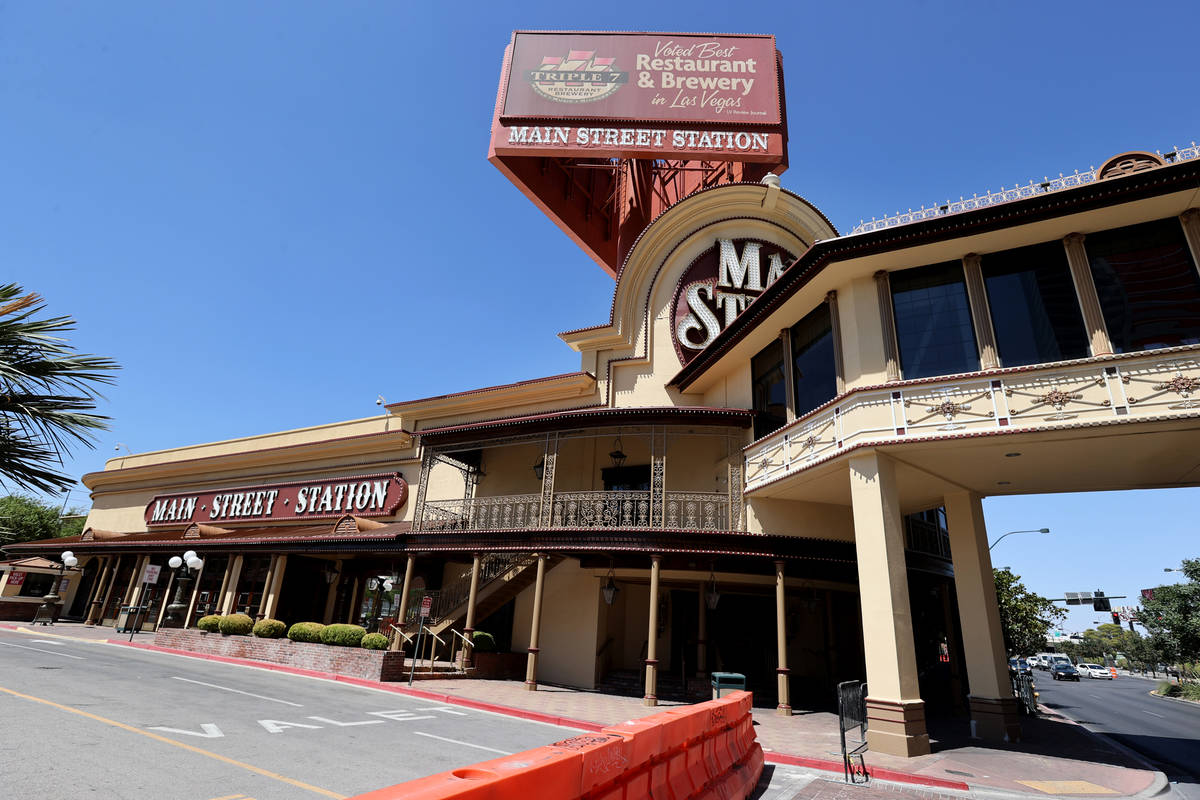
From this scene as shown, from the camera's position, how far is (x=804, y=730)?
12.4 m

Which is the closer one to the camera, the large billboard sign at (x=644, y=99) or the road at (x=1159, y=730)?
the road at (x=1159, y=730)

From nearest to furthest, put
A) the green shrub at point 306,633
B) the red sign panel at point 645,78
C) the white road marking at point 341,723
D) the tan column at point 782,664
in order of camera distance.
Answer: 1. the white road marking at point 341,723
2. the tan column at point 782,664
3. the green shrub at point 306,633
4. the red sign panel at point 645,78

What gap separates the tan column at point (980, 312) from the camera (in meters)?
11.5

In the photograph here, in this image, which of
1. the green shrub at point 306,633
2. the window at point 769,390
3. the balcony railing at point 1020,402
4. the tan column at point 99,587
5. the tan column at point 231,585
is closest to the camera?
the balcony railing at point 1020,402

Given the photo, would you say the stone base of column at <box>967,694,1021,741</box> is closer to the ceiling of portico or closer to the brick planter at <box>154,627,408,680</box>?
the ceiling of portico

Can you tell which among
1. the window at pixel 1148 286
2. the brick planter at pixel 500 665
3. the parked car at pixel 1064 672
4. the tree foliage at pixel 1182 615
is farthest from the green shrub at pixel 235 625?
the parked car at pixel 1064 672

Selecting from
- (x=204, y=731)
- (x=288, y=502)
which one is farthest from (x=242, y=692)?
(x=288, y=502)

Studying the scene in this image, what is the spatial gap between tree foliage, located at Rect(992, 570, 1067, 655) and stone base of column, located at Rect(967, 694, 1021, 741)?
1638 cm

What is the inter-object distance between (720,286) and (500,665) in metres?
14.3

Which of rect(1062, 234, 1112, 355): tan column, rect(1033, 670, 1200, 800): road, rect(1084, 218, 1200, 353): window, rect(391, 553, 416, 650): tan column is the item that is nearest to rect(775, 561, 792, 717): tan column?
rect(1033, 670, 1200, 800): road

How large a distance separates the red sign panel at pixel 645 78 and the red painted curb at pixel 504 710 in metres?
23.2

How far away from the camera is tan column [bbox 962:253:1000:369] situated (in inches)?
453

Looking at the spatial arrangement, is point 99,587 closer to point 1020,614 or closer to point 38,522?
point 38,522

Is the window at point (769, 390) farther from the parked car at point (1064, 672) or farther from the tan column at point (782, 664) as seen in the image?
the parked car at point (1064, 672)
